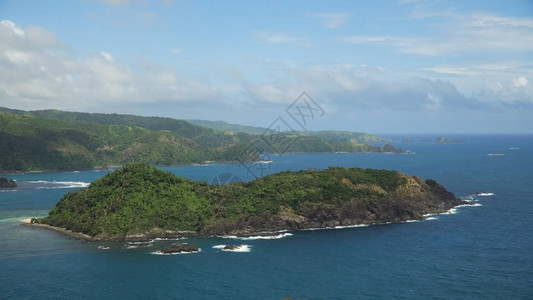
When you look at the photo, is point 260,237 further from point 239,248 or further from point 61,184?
point 61,184

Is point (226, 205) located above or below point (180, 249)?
above

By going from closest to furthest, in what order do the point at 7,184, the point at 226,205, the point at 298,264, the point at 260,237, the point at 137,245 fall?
the point at 298,264 < the point at 137,245 < the point at 260,237 < the point at 226,205 < the point at 7,184

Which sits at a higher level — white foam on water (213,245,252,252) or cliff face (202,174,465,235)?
cliff face (202,174,465,235)

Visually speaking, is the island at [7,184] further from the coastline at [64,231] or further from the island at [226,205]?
the island at [226,205]

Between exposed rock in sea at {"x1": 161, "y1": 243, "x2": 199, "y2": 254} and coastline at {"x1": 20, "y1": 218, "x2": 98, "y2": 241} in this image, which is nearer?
exposed rock in sea at {"x1": 161, "y1": 243, "x2": 199, "y2": 254}

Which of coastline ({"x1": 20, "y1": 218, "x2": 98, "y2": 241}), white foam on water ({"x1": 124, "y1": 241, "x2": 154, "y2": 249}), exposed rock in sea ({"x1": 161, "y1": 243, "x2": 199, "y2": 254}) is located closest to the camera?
exposed rock in sea ({"x1": 161, "y1": 243, "x2": 199, "y2": 254})

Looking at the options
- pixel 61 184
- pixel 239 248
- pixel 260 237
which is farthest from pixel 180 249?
pixel 61 184

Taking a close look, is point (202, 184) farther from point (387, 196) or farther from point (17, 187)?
point (17, 187)

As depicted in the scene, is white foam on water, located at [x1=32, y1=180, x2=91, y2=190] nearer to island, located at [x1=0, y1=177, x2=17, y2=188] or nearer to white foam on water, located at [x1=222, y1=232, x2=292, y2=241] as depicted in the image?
island, located at [x1=0, y1=177, x2=17, y2=188]

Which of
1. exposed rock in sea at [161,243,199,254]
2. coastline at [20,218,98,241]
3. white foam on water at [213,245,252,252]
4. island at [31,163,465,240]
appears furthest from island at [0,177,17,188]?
white foam on water at [213,245,252,252]

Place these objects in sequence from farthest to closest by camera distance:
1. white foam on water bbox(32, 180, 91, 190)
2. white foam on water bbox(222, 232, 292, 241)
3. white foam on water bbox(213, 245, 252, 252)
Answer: white foam on water bbox(32, 180, 91, 190), white foam on water bbox(222, 232, 292, 241), white foam on water bbox(213, 245, 252, 252)
